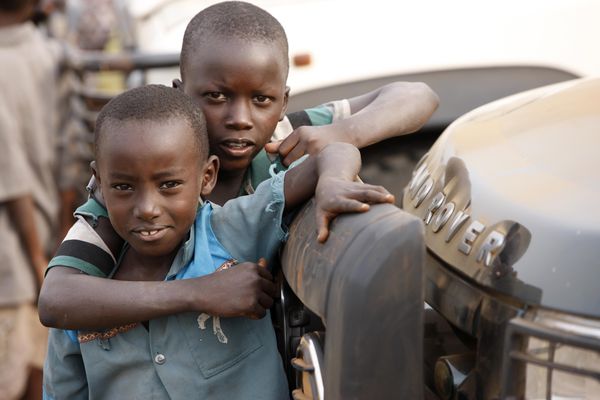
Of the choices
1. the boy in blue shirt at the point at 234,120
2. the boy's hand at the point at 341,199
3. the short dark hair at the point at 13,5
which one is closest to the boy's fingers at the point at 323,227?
the boy's hand at the point at 341,199

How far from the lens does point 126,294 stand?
213cm

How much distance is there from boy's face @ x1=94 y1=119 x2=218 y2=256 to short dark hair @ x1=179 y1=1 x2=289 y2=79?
1.34 ft

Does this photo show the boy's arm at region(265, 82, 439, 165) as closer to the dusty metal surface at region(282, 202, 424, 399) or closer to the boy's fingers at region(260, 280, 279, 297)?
the boy's fingers at region(260, 280, 279, 297)

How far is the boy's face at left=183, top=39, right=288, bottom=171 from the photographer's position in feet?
8.18

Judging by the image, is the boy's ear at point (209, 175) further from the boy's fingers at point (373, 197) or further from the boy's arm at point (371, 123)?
the boy's fingers at point (373, 197)

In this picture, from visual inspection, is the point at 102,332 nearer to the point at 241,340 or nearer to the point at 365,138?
the point at 241,340

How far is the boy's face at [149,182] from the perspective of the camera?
2.17 metres

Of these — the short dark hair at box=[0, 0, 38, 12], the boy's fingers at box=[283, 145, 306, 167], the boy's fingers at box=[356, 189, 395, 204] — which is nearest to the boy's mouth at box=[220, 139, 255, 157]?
the boy's fingers at box=[283, 145, 306, 167]

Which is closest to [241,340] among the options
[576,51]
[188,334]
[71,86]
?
[188,334]

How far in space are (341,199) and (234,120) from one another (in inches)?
25.9

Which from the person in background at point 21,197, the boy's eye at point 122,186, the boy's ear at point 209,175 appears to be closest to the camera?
the boy's eye at point 122,186

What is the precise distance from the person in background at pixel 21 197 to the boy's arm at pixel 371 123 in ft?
7.10

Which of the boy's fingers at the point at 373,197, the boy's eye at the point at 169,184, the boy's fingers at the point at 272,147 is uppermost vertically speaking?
the boy's fingers at the point at 373,197

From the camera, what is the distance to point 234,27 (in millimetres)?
2559
